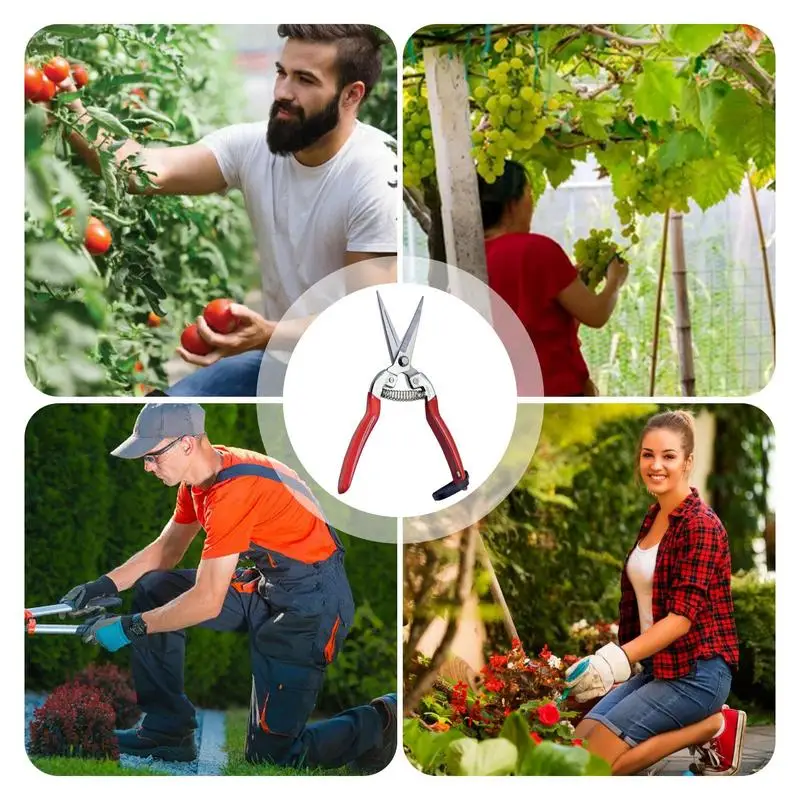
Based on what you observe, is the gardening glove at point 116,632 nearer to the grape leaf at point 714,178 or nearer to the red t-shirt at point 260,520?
the red t-shirt at point 260,520

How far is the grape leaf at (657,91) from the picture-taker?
8.54 ft

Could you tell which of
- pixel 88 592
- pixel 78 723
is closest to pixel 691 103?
pixel 88 592

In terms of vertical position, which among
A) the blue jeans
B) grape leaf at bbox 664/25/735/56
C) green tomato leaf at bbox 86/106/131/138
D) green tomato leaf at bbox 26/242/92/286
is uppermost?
grape leaf at bbox 664/25/735/56

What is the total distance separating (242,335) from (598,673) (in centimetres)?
88

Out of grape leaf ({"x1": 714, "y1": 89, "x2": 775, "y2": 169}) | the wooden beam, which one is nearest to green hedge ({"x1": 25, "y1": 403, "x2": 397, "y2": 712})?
the wooden beam

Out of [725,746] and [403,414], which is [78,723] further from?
[725,746]

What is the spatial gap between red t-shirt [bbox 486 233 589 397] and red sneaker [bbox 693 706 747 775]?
0.65 metres

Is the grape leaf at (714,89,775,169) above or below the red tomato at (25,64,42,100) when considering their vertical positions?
A: below

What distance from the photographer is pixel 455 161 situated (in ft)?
8.54

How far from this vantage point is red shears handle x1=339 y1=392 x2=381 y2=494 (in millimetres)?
2607

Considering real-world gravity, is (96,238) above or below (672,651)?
above

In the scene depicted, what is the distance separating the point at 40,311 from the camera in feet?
8.54

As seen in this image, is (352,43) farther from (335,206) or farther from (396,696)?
(396,696)

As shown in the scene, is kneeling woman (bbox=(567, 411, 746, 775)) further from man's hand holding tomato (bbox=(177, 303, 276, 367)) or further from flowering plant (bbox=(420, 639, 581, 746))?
man's hand holding tomato (bbox=(177, 303, 276, 367))
